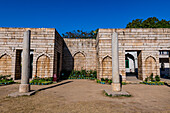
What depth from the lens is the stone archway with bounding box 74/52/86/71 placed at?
55.9ft

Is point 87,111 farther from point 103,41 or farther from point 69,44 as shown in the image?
point 69,44

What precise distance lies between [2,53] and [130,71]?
77.6 feet

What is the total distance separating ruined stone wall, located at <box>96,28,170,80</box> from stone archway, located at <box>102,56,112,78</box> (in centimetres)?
26

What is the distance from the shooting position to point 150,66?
40.8 ft

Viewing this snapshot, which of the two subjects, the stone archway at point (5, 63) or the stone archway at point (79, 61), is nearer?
the stone archway at point (5, 63)

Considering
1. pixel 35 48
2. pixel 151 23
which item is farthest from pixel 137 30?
pixel 151 23

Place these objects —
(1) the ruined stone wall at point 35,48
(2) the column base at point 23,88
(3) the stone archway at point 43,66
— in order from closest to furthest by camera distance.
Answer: (2) the column base at point 23,88
(3) the stone archway at point 43,66
(1) the ruined stone wall at point 35,48

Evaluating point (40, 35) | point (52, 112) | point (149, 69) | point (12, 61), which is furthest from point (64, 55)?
point (52, 112)

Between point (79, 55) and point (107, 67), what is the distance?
6.00 meters

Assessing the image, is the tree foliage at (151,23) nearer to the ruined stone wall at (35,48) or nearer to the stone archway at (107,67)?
the stone archway at (107,67)

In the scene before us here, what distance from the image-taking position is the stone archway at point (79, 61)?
17.0 meters

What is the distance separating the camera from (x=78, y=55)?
1722cm

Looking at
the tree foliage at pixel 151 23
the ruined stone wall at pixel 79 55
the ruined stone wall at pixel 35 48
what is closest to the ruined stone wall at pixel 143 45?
the ruined stone wall at pixel 79 55

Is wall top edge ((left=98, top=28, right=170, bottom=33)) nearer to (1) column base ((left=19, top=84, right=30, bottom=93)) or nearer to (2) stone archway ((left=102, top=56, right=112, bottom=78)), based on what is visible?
(2) stone archway ((left=102, top=56, right=112, bottom=78))
